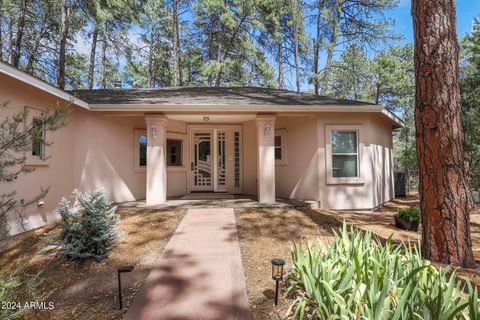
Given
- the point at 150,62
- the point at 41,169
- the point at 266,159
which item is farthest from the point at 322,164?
the point at 150,62

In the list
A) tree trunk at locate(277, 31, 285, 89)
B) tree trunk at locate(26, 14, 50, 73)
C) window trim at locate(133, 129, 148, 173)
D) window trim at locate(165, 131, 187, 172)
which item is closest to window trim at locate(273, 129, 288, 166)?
window trim at locate(165, 131, 187, 172)

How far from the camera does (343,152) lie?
8.16 meters

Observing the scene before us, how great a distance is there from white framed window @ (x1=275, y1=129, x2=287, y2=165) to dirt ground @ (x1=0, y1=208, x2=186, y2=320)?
14.5 feet

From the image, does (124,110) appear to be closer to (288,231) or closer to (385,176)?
(288,231)

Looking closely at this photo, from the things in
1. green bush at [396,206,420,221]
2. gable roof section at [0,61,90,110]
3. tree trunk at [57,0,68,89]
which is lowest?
green bush at [396,206,420,221]

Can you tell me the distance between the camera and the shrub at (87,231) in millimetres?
4066

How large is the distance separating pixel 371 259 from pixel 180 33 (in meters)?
20.0

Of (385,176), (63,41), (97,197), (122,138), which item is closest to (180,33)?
(63,41)

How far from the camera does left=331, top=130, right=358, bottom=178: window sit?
26.7 feet

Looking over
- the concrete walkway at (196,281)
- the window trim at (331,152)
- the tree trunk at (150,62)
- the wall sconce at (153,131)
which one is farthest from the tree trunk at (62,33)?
the window trim at (331,152)

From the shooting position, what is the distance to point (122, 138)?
825 cm

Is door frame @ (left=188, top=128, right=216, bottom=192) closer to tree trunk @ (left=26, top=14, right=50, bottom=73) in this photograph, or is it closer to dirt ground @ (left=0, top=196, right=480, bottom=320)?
dirt ground @ (left=0, top=196, right=480, bottom=320)

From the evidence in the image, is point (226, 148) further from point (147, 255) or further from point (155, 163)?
point (147, 255)

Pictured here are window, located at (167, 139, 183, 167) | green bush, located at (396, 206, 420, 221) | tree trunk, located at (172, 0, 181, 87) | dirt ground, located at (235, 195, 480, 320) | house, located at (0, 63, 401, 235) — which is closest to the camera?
dirt ground, located at (235, 195, 480, 320)
